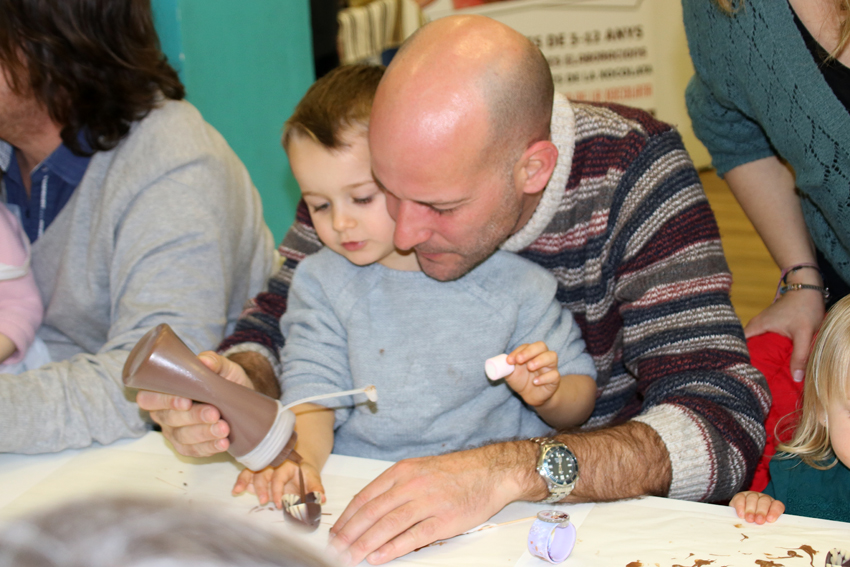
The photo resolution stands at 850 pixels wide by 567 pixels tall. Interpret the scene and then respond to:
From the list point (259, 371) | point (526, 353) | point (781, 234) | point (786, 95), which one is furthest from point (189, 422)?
point (781, 234)

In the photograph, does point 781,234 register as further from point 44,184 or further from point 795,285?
point 44,184

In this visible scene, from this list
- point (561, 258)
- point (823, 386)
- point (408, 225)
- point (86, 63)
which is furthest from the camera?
point (86, 63)

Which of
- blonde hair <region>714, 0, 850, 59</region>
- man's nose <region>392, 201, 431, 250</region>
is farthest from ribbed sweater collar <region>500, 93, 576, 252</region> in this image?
blonde hair <region>714, 0, 850, 59</region>

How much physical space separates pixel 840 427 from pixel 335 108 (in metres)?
1.00

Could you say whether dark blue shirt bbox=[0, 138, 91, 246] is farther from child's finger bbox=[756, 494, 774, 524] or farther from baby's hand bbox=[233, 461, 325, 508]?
child's finger bbox=[756, 494, 774, 524]

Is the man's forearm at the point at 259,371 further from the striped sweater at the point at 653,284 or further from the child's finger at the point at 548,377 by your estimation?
the child's finger at the point at 548,377

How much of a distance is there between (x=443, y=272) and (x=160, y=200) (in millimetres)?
595

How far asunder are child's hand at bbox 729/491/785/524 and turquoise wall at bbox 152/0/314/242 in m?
2.21

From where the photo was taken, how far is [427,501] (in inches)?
41.6

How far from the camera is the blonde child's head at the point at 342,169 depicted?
4.53ft

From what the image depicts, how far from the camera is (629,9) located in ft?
18.4

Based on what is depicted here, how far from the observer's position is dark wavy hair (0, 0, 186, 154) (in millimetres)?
1512

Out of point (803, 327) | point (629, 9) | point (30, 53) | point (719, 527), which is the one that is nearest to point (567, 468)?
point (719, 527)

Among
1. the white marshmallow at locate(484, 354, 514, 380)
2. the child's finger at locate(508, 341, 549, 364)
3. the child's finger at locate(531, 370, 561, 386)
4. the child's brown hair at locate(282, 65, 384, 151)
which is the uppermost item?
the child's brown hair at locate(282, 65, 384, 151)
